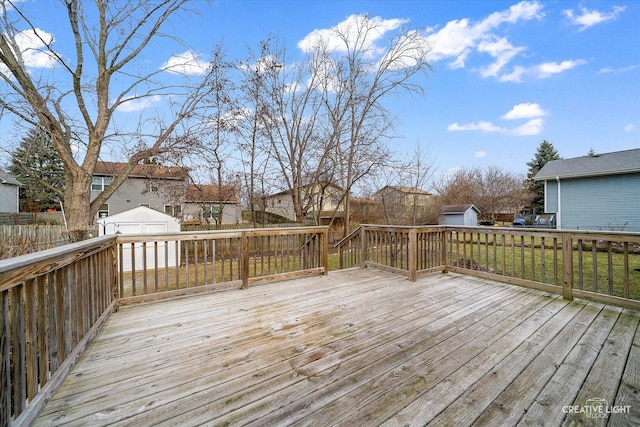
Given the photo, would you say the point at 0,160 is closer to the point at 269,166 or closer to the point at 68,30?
the point at 68,30

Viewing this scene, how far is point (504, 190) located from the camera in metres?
24.0

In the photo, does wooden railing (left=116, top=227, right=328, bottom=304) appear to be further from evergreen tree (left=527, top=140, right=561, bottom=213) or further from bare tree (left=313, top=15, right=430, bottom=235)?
evergreen tree (left=527, top=140, right=561, bottom=213)

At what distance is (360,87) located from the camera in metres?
9.79

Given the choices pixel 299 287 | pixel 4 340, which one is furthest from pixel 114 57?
pixel 4 340

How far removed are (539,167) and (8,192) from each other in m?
38.4

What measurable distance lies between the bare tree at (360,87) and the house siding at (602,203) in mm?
9555

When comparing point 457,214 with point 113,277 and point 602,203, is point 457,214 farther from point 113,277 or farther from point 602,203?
point 113,277

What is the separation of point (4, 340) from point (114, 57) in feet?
19.9

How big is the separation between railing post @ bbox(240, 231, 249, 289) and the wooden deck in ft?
2.08

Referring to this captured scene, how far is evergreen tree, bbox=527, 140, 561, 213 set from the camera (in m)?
22.9

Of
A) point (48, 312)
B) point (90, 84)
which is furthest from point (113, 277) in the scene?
point (90, 84)

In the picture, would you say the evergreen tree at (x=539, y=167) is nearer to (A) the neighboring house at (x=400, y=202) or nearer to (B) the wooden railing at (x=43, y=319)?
(A) the neighboring house at (x=400, y=202)

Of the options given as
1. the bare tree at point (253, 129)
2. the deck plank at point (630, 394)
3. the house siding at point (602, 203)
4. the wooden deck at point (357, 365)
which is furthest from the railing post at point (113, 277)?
the house siding at point (602, 203)

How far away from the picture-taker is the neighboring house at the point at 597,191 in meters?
10.9
